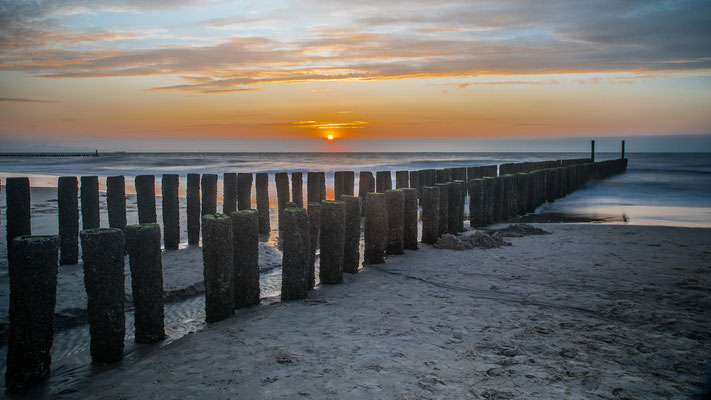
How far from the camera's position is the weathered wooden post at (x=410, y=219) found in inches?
262

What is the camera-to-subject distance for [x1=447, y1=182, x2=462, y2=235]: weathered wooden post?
26.0 ft

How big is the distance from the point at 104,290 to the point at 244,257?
1.27 metres

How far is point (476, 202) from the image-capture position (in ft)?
30.2

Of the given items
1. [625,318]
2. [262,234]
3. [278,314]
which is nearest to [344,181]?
[262,234]

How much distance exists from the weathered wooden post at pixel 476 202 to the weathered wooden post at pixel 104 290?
6980 mm

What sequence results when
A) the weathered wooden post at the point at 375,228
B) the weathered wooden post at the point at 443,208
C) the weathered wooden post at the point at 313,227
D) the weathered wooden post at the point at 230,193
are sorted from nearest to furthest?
1. the weathered wooden post at the point at 313,227
2. the weathered wooden post at the point at 375,228
3. the weathered wooden post at the point at 443,208
4. the weathered wooden post at the point at 230,193

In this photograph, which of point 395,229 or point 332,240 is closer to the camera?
point 332,240

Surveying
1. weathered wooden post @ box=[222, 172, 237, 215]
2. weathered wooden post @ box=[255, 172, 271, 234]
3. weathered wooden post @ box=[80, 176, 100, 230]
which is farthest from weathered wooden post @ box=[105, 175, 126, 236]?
weathered wooden post @ box=[255, 172, 271, 234]

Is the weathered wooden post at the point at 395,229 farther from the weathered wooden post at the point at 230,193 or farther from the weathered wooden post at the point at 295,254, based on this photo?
the weathered wooden post at the point at 230,193

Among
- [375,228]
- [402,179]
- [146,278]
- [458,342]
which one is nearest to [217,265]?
[146,278]

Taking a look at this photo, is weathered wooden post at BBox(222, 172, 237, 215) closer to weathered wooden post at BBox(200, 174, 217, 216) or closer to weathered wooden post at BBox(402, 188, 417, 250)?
weathered wooden post at BBox(200, 174, 217, 216)

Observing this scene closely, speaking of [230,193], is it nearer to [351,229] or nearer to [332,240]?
[351,229]

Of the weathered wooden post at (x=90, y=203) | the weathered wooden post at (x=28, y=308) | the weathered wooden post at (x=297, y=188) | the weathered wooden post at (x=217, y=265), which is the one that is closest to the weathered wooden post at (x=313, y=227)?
the weathered wooden post at (x=217, y=265)

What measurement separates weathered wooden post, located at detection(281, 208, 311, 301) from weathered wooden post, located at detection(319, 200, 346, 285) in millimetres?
466
